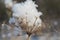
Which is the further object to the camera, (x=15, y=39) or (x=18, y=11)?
(x=15, y=39)

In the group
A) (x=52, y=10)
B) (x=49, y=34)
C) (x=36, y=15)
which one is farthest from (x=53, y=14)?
(x=36, y=15)

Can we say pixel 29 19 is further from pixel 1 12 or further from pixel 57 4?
pixel 57 4

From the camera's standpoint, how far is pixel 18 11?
2.89 ft

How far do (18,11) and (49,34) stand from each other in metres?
1.49

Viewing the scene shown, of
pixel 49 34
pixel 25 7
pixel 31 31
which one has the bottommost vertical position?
pixel 49 34

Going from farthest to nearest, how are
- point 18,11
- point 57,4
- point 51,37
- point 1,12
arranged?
point 57,4, point 1,12, point 51,37, point 18,11

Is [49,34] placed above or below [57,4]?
below

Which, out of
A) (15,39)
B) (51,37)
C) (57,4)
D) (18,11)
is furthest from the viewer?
(57,4)

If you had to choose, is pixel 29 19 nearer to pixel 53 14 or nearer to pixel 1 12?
pixel 1 12

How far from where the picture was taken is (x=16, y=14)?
0.90 metres

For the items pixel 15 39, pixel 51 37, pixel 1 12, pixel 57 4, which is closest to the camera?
pixel 15 39

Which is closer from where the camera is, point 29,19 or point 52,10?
point 29,19

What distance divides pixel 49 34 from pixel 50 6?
0.87 metres

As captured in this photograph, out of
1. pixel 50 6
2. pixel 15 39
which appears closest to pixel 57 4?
pixel 50 6
